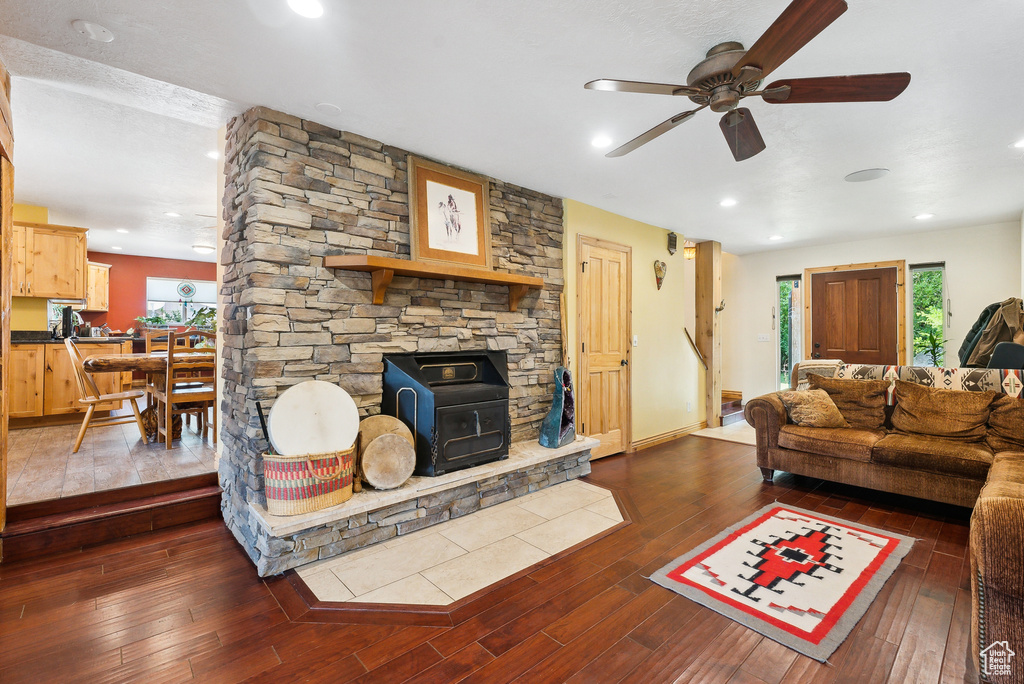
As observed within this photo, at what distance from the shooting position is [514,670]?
1.72m

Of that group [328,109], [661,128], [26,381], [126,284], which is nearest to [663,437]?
[661,128]

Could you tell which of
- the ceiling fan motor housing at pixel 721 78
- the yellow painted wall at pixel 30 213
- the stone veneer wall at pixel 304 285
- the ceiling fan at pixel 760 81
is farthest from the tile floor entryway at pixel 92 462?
the ceiling fan motor housing at pixel 721 78

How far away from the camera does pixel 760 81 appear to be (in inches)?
76.0

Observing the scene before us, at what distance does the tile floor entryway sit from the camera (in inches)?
113

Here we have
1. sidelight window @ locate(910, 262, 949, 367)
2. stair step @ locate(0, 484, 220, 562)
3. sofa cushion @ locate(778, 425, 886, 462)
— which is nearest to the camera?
stair step @ locate(0, 484, 220, 562)

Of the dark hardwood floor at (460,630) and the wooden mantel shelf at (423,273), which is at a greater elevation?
the wooden mantel shelf at (423,273)

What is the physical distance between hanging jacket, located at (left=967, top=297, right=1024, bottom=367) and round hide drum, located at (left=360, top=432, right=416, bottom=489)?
5012 mm

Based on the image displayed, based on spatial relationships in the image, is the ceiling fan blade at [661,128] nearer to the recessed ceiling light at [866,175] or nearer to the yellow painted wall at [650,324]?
the yellow painted wall at [650,324]

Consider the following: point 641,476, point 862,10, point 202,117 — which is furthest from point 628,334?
point 202,117

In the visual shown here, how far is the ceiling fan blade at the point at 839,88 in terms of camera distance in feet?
5.77

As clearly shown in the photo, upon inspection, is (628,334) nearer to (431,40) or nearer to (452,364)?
(452,364)

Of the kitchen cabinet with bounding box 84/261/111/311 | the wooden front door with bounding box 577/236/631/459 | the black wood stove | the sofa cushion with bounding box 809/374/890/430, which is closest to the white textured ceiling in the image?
the wooden front door with bounding box 577/236/631/459

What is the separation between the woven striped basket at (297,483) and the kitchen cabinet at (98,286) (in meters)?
7.42

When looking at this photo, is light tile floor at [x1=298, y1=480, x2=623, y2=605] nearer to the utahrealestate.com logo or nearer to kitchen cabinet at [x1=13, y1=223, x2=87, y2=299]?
the utahrealestate.com logo
